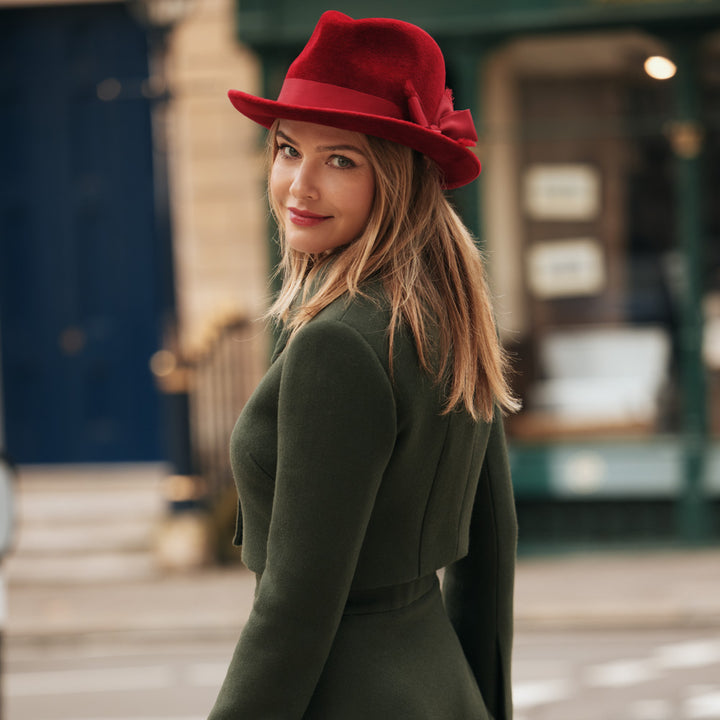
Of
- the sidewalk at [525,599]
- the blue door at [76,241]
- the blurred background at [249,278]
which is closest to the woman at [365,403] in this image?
the sidewalk at [525,599]

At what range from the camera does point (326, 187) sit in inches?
66.5

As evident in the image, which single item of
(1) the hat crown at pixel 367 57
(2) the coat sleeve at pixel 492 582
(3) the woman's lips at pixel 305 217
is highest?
(1) the hat crown at pixel 367 57

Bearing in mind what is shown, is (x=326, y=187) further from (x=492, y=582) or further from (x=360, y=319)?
(x=492, y=582)

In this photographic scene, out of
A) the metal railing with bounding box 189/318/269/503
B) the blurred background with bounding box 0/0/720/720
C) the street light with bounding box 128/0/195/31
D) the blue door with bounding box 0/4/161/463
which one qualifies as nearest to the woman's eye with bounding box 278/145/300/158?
the blurred background with bounding box 0/0/720/720

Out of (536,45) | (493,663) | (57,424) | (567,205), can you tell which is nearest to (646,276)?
(567,205)

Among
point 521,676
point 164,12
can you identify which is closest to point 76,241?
point 164,12

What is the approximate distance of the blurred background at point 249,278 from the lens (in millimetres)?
7863

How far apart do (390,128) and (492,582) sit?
29.8 inches

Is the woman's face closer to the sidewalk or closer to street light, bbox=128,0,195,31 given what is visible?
the sidewalk

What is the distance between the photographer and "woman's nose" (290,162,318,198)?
1700 millimetres

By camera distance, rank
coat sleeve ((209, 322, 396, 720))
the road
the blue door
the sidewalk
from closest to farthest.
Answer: coat sleeve ((209, 322, 396, 720)) < the road < the sidewalk < the blue door

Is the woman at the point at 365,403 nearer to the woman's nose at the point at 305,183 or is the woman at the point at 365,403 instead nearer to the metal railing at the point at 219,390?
the woman's nose at the point at 305,183

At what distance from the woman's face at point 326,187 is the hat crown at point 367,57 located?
0.23 feet

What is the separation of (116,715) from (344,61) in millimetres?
4234
